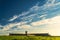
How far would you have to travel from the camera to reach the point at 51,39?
9320mm

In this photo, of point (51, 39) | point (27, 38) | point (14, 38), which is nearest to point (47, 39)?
point (51, 39)

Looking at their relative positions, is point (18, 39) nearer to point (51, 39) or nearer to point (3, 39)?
point (3, 39)

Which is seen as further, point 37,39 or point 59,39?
point 59,39

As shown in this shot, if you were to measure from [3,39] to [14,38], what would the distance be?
18.7 inches

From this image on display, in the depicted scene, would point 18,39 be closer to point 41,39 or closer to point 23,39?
point 23,39

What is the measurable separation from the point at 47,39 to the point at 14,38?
1.58m

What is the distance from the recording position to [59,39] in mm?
9625

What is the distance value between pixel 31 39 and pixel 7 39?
1.11 m

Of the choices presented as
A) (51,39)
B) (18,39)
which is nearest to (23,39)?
(18,39)

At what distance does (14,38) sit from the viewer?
864 centimetres

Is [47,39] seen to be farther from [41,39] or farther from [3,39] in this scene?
[3,39]

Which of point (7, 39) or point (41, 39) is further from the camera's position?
point (41, 39)

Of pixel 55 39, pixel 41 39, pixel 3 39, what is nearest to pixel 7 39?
pixel 3 39

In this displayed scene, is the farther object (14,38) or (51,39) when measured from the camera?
(51,39)
